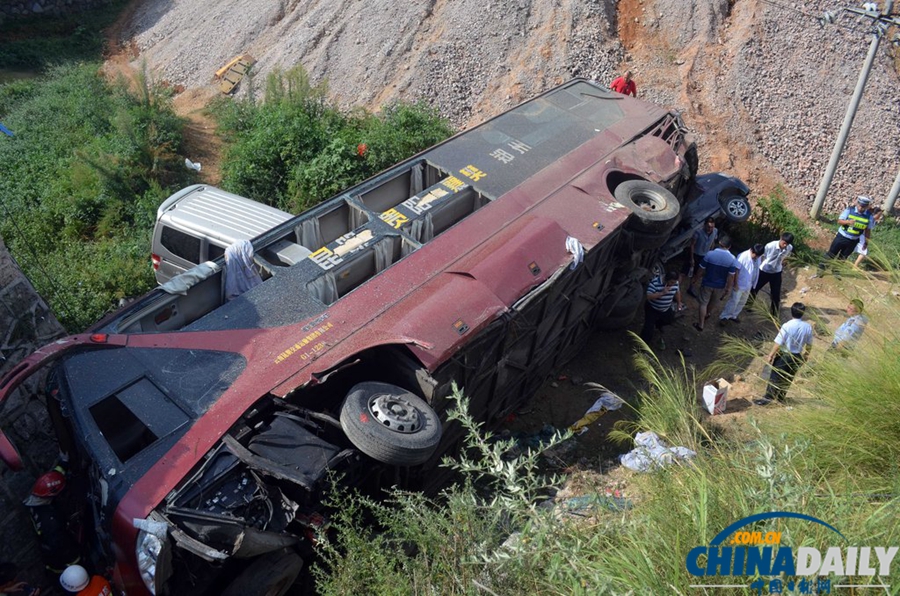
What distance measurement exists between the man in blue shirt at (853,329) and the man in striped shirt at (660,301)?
2472mm

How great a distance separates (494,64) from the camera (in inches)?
479

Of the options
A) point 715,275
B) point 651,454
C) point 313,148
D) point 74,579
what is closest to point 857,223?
point 715,275

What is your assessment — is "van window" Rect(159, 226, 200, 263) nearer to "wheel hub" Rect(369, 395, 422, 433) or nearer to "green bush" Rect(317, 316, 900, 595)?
"wheel hub" Rect(369, 395, 422, 433)

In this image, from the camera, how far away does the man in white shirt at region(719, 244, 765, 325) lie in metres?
7.91

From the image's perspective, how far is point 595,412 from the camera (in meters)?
6.49

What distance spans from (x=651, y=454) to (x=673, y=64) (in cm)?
970

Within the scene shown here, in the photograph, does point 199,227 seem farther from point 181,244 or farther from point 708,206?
point 708,206

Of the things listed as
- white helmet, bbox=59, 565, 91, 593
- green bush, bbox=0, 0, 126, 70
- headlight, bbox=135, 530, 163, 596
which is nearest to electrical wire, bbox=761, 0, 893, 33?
headlight, bbox=135, 530, 163, 596

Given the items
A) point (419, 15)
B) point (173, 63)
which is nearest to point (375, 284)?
point (419, 15)

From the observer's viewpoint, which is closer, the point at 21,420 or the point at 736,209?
the point at 21,420

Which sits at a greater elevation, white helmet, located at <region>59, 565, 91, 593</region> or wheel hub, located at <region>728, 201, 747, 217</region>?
white helmet, located at <region>59, 565, 91, 593</region>

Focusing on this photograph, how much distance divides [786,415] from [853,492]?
101 cm

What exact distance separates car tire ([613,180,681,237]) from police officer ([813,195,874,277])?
3193 mm

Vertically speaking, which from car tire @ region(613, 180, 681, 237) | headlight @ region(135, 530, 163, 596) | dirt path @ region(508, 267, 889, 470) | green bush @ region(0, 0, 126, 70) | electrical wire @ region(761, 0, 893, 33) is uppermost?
electrical wire @ region(761, 0, 893, 33)
